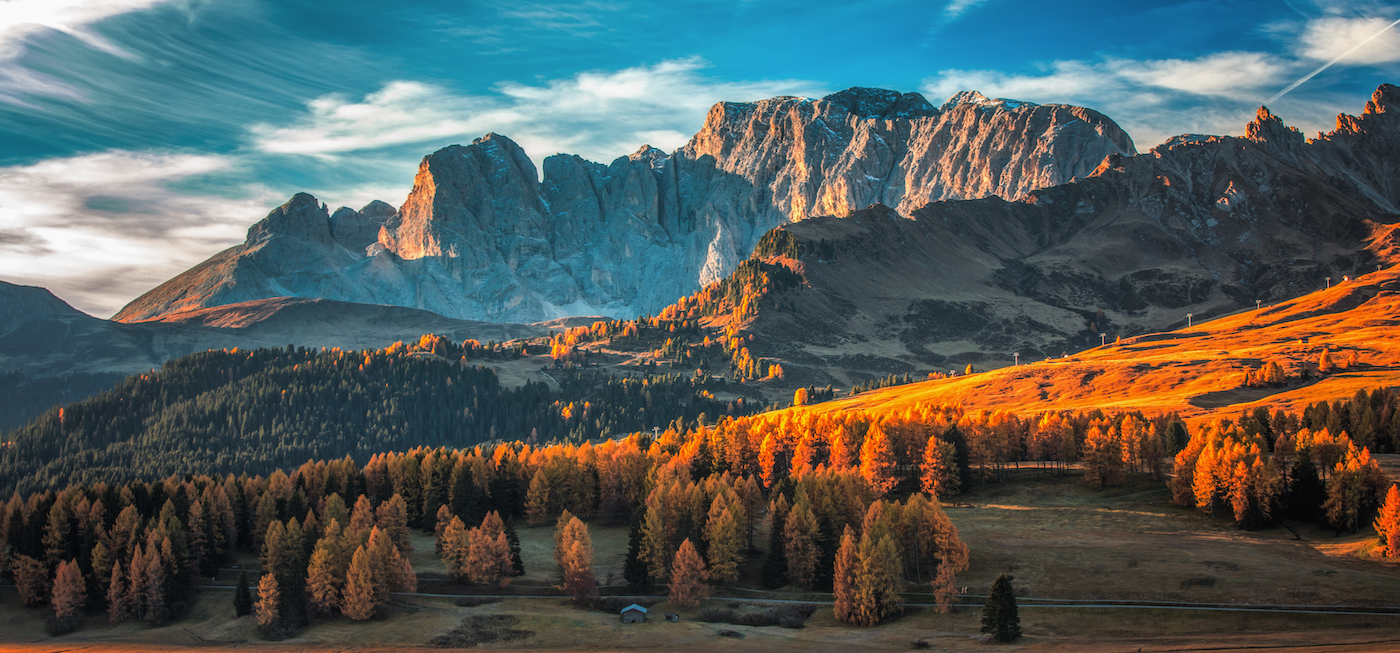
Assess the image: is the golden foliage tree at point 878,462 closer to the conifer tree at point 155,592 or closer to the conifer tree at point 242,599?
the conifer tree at point 242,599

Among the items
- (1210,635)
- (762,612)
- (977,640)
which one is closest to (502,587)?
(762,612)

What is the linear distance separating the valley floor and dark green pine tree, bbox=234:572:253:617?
136cm

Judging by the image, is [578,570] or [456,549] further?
[456,549]

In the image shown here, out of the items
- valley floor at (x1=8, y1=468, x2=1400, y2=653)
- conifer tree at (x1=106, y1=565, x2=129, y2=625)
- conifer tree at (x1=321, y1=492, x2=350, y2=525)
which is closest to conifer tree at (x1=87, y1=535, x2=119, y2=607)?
valley floor at (x1=8, y1=468, x2=1400, y2=653)

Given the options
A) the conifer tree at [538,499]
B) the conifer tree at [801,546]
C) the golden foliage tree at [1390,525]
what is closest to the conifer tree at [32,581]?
the conifer tree at [538,499]

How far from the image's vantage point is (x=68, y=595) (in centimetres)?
10275

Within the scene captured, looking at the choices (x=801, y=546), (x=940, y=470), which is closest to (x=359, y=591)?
(x=801, y=546)

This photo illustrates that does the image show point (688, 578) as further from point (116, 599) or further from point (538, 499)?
point (116, 599)

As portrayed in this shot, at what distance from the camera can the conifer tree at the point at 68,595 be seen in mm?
102312

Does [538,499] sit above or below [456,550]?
above

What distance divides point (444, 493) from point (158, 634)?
4602 centimetres

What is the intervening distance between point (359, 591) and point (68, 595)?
35034 millimetres

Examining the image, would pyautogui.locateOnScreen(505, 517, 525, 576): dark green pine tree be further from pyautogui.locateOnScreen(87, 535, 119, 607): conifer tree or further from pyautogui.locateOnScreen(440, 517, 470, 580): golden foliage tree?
pyautogui.locateOnScreen(87, 535, 119, 607): conifer tree

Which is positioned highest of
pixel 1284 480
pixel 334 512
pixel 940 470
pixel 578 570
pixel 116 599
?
pixel 940 470
